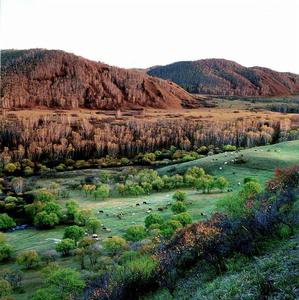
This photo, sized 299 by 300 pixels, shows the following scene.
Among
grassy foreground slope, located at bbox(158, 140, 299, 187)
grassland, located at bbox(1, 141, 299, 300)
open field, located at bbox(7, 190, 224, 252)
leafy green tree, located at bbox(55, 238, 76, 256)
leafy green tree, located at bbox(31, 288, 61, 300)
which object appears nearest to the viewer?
leafy green tree, located at bbox(31, 288, 61, 300)

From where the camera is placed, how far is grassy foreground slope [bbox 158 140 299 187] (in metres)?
106

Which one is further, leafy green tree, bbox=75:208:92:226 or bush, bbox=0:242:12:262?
leafy green tree, bbox=75:208:92:226

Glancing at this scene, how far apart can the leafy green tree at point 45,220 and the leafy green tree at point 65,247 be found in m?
17.4

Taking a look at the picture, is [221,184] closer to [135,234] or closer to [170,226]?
[170,226]

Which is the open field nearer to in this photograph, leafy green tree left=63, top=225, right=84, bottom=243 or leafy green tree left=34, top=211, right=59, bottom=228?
leafy green tree left=34, top=211, right=59, bottom=228

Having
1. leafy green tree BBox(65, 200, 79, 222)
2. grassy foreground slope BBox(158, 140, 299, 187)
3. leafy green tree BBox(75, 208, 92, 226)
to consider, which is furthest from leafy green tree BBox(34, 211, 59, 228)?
grassy foreground slope BBox(158, 140, 299, 187)

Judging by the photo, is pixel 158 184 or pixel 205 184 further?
pixel 158 184

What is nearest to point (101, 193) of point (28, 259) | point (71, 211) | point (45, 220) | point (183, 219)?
point (71, 211)

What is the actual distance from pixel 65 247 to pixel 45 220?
1854 centimetres

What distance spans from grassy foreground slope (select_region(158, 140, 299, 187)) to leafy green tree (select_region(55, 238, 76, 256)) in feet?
150

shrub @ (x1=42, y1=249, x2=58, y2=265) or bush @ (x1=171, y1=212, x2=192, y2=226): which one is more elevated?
bush @ (x1=171, y1=212, x2=192, y2=226)

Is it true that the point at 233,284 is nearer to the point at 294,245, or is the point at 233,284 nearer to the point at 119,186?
the point at 294,245

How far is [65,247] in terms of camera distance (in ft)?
195

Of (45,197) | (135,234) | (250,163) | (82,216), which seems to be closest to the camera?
(135,234)
